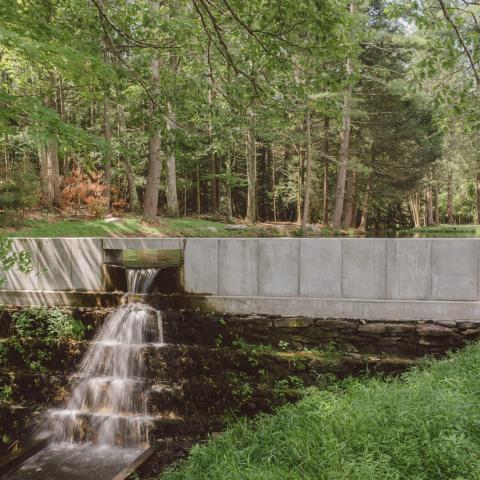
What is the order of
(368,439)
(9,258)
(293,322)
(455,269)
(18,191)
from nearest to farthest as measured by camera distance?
(368,439) < (9,258) < (455,269) < (293,322) < (18,191)

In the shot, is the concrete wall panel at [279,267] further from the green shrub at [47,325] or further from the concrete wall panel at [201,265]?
the green shrub at [47,325]

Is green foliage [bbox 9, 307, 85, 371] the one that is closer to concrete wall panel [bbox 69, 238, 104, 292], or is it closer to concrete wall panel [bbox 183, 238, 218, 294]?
concrete wall panel [bbox 69, 238, 104, 292]

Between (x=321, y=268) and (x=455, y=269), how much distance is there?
1.97 meters

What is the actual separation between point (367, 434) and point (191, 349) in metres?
3.30

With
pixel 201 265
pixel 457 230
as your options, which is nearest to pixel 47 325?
pixel 201 265

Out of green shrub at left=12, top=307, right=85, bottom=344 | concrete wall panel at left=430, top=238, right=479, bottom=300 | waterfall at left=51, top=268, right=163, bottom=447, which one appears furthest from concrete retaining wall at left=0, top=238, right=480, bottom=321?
waterfall at left=51, top=268, right=163, bottom=447

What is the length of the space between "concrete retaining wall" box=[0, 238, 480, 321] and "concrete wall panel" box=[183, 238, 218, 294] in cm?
2

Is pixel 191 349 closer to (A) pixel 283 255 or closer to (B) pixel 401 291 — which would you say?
(A) pixel 283 255

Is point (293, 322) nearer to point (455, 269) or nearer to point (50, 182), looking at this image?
point (455, 269)

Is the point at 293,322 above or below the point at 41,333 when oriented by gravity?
above

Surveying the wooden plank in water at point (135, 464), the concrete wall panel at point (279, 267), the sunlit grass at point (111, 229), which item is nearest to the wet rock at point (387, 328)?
the concrete wall panel at point (279, 267)

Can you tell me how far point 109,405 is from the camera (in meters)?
6.39

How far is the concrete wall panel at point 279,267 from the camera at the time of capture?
6703 mm

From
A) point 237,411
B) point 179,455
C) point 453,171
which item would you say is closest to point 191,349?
point 237,411
